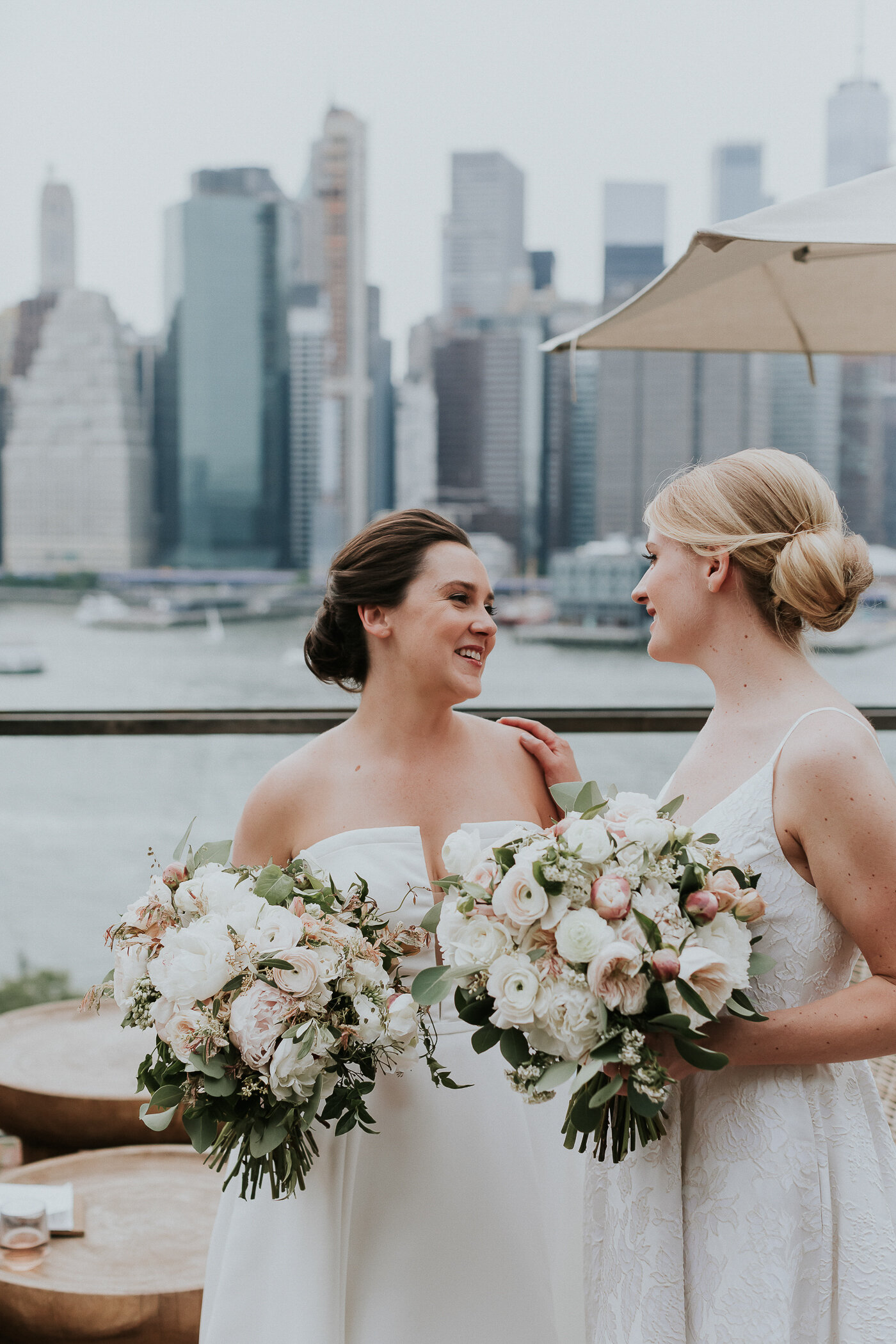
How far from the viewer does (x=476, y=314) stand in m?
39.6

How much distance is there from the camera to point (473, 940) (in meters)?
1.38

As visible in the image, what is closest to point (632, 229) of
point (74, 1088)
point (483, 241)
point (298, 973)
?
point (483, 241)

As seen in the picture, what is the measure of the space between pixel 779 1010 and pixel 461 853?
43 cm

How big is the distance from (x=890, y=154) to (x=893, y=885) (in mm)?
41956

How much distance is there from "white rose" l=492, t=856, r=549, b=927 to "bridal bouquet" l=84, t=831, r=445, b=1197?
262 millimetres

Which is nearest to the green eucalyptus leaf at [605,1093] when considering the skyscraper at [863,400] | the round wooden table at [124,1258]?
the round wooden table at [124,1258]

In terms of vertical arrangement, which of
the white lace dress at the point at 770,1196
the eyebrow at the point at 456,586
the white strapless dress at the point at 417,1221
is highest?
the eyebrow at the point at 456,586

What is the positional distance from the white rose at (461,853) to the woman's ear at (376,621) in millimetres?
529

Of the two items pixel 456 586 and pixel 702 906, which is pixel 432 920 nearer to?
pixel 702 906

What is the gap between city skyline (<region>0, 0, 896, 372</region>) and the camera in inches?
1658

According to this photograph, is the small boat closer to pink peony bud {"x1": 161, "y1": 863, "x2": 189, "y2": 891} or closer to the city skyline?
the city skyline

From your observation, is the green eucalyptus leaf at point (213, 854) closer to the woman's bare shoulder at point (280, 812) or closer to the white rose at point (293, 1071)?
the woman's bare shoulder at point (280, 812)

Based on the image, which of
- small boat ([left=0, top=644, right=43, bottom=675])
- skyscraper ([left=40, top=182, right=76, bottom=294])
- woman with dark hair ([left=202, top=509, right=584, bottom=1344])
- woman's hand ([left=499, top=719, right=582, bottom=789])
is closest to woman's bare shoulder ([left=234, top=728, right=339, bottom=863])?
woman with dark hair ([left=202, top=509, right=584, bottom=1344])

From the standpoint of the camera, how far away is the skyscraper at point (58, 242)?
39906 millimetres
